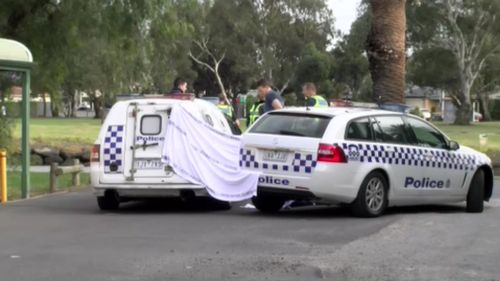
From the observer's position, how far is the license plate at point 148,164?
11469mm

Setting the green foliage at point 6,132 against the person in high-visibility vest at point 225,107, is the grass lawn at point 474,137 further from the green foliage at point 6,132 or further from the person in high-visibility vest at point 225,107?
the green foliage at point 6,132

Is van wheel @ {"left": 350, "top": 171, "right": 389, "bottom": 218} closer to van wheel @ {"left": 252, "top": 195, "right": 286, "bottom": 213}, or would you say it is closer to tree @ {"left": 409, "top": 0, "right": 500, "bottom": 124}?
van wheel @ {"left": 252, "top": 195, "right": 286, "bottom": 213}

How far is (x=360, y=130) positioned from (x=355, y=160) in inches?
23.2

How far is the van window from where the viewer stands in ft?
38.2

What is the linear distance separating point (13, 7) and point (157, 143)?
9881 millimetres

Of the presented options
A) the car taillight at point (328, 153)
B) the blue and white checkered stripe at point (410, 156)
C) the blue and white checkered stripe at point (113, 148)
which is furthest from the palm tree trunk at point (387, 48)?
the blue and white checkered stripe at point (113, 148)

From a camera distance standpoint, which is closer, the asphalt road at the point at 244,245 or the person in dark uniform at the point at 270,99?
the asphalt road at the point at 244,245

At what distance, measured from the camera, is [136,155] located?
1149 cm

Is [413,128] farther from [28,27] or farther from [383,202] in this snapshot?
[28,27]

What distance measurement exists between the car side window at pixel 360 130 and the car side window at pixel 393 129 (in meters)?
0.25

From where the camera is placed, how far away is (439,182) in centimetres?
1187

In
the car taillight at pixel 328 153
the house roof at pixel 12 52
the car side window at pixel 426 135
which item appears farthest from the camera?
the house roof at pixel 12 52

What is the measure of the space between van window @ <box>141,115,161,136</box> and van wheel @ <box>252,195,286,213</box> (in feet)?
5.69

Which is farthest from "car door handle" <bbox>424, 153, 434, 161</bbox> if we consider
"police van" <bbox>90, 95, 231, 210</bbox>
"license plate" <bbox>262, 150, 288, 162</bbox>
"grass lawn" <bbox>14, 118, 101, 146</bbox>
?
"grass lawn" <bbox>14, 118, 101, 146</bbox>
